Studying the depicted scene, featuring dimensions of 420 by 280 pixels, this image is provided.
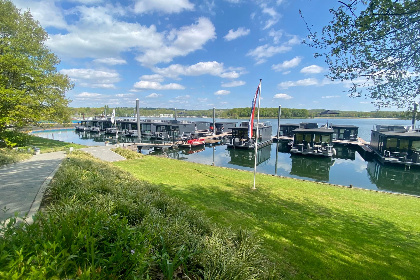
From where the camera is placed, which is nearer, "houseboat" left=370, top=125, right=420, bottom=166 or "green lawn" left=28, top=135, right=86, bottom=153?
"green lawn" left=28, top=135, right=86, bottom=153

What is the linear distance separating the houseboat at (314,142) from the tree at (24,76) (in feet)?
76.7

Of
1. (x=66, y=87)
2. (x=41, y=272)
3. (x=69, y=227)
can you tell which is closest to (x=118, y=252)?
(x=41, y=272)

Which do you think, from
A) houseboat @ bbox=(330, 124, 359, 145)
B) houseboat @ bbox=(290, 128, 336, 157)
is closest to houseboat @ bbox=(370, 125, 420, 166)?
houseboat @ bbox=(290, 128, 336, 157)

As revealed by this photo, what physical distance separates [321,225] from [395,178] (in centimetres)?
1504

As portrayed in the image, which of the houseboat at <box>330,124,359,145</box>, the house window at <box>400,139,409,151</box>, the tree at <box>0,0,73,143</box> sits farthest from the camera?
the houseboat at <box>330,124,359,145</box>

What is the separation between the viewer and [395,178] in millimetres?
14930

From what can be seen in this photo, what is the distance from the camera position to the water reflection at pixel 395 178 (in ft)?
41.0

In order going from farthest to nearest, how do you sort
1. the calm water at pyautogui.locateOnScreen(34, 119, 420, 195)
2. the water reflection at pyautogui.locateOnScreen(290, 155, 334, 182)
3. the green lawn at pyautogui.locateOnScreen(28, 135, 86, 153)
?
1. the water reflection at pyautogui.locateOnScreen(290, 155, 334, 182)
2. the green lawn at pyautogui.locateOnScreen(28, 135, 86, 153)
3. the calm water at pyautogui.locateOnScreen(34, 119, 420, 195)

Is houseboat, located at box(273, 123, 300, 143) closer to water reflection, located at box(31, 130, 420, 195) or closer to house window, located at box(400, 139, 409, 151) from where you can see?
water reflection, located at box(31, 130, 420, 195)

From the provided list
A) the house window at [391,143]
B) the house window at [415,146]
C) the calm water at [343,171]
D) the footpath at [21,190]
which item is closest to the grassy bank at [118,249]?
the footpath at [21,190]

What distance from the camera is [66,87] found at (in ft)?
56.2

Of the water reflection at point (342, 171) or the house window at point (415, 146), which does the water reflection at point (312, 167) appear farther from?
the house window at point (415, 146)

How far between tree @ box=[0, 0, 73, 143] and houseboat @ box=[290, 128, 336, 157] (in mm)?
23385

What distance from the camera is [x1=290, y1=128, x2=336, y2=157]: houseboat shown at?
21672 millimetres
